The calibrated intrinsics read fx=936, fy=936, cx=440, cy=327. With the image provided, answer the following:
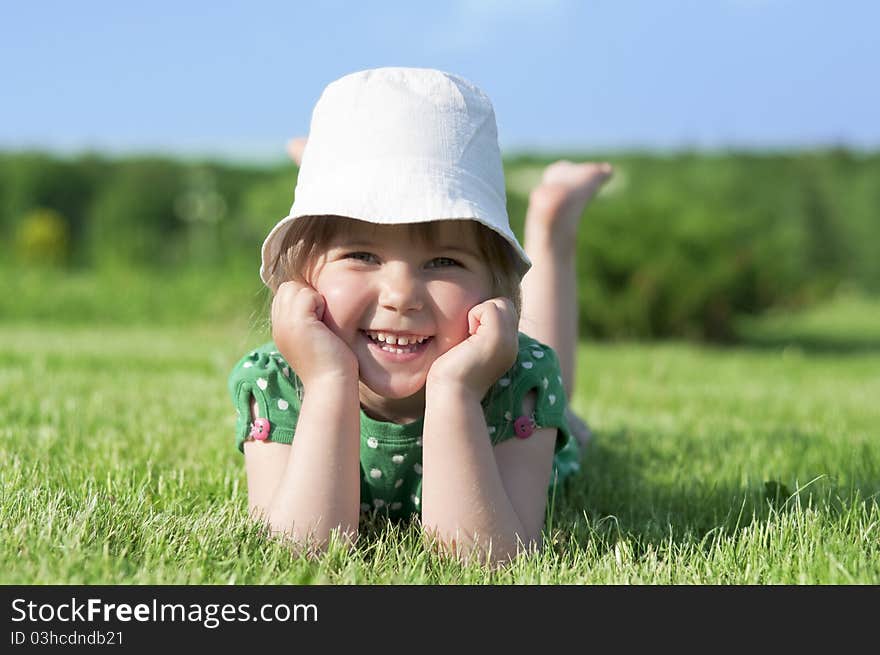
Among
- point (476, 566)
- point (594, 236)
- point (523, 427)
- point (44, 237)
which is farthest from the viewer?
point (44, 237)

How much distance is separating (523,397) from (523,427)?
0.23 ft

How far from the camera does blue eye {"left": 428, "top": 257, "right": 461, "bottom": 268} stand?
5.92 feet

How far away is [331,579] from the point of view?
1.53 metres

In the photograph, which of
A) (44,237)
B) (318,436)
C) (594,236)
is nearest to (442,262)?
(318,436)

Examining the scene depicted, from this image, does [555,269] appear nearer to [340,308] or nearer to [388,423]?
[388,423]

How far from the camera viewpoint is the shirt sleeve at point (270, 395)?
6.39ft

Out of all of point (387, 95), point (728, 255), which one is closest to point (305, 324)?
point (387, 95)

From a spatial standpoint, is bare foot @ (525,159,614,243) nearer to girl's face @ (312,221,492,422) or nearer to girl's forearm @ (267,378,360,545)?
girl's face @ (312,221,492,422)

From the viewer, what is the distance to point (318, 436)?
5.72ft

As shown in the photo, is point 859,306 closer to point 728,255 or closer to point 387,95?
point 728,255

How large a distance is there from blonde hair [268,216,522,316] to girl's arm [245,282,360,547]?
108 mm

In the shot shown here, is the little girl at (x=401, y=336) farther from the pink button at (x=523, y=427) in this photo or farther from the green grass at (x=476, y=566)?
the green grass at (x=476, y=566)

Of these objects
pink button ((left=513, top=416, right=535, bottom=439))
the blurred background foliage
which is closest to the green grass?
pink button ((left=513, top=416, right=535, bottom=439))

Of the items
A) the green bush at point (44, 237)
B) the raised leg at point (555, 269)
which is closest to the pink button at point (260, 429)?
the raised leg at point (555, 269)
